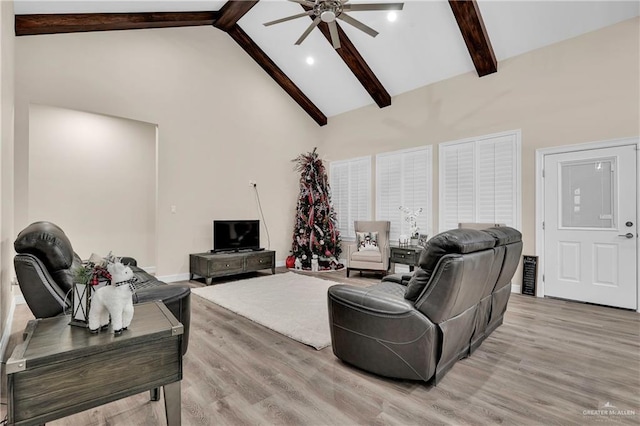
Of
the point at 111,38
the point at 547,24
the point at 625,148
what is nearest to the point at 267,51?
the point at 111,38

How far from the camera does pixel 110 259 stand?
1.65 meters

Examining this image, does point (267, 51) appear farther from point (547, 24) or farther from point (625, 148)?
point (625, 148)

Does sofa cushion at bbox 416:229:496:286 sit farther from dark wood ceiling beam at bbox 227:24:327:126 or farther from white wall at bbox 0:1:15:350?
dark wood ceiling beam at bbox 227:24:327:126

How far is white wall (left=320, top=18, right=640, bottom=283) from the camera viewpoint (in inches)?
165

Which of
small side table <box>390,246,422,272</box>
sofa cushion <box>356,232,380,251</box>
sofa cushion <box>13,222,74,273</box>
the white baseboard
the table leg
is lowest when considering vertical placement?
the white baseboard

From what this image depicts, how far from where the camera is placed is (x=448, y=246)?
2.13 metres

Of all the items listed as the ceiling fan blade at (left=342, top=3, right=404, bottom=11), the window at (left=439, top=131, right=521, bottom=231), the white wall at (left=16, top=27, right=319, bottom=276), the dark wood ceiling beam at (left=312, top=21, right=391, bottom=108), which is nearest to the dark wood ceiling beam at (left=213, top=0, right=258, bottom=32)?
the white wall at (left=16, top=27, right=319, bottom=276)

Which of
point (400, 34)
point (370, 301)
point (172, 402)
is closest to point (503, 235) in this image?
point (370, 301)

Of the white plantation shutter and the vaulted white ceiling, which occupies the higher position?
the vaulted white ceiling

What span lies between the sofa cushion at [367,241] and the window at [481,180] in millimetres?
1202

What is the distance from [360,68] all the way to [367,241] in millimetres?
3267

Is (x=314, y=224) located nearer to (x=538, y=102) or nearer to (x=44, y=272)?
(x=538, y=102)

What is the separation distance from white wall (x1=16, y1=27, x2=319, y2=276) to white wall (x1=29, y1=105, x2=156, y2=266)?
111 cm

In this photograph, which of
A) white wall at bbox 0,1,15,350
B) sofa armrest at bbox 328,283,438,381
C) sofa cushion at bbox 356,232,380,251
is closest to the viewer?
sofa armrest at bbox 328,283,438,381
